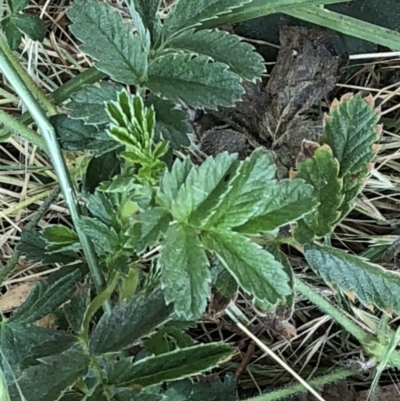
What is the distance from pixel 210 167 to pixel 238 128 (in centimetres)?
44

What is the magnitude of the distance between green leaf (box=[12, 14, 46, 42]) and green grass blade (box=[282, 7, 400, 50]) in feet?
1.14

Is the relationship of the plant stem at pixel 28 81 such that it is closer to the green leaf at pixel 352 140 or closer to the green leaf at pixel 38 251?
the green leaf at pixel 38 251

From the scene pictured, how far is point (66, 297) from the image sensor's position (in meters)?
1.00

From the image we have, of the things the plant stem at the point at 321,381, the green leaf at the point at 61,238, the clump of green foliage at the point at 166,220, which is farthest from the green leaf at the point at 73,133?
the plant stem at the point at 321,381

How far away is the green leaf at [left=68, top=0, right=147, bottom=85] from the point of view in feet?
3.05

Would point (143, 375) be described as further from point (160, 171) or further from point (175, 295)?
point (160, 171)

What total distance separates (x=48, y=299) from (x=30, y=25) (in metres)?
0.37

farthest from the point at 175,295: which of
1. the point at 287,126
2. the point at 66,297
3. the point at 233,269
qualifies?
the point at 287,126

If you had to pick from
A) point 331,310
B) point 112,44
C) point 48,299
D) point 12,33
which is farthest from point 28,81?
point 331,310

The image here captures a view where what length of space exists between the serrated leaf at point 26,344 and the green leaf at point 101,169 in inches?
7.7

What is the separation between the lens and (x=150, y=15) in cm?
95

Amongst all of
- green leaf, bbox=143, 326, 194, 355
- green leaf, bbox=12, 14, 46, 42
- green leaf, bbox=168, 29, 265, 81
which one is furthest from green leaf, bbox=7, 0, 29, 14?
green leaf, bbox=143, 326, 194, 355

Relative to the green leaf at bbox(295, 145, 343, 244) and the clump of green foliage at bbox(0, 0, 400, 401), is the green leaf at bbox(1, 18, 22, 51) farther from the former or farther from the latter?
the green leaf at bbox(295, 145, 343, 244)

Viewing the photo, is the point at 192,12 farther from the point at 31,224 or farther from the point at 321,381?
the point at 321,381
